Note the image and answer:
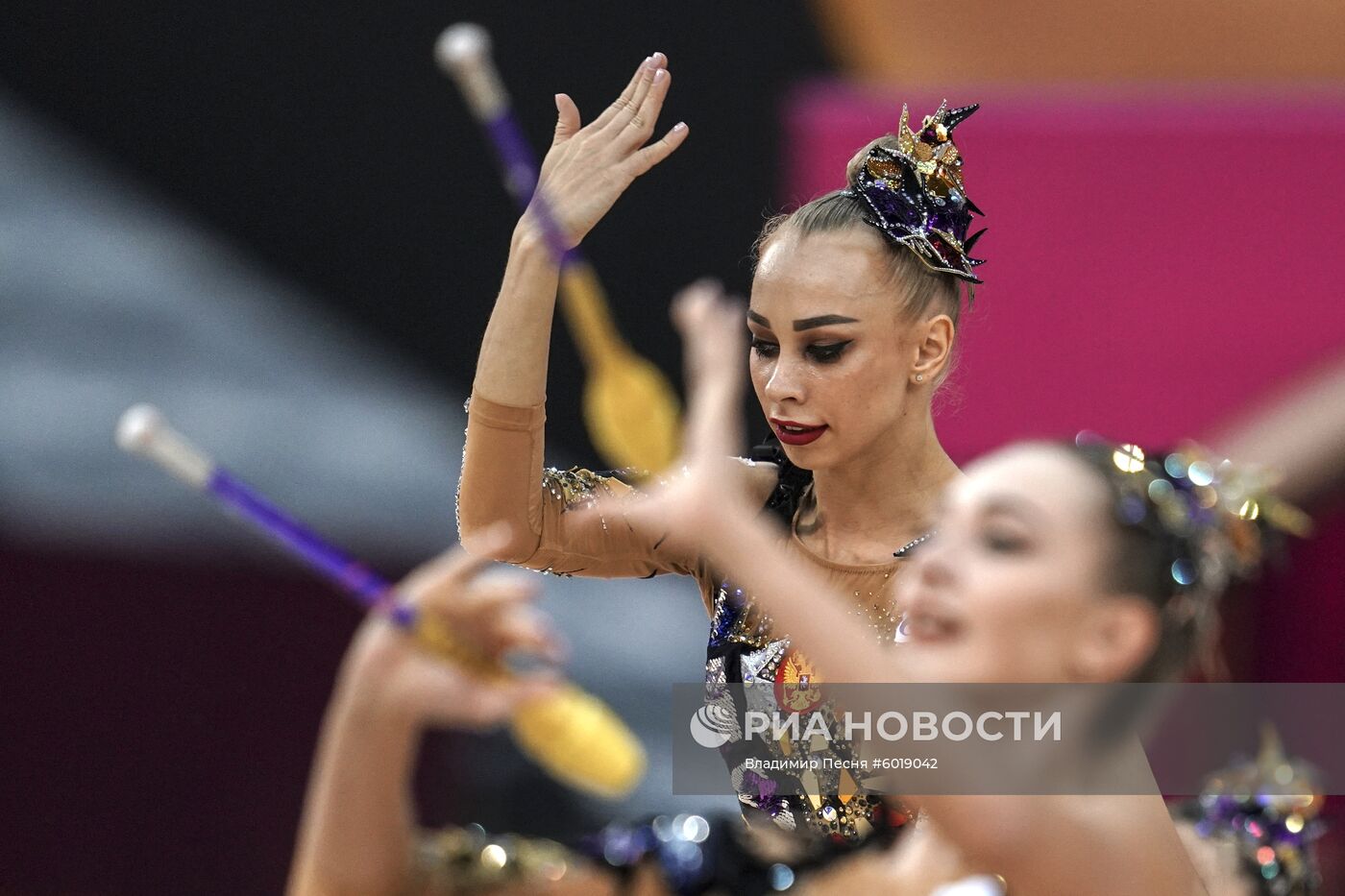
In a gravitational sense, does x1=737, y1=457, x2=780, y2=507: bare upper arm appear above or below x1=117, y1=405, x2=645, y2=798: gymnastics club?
above

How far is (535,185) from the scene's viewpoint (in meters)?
1.49

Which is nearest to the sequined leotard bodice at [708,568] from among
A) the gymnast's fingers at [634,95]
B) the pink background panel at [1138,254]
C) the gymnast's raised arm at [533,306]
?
the gymnast's raised arm at [533,306]

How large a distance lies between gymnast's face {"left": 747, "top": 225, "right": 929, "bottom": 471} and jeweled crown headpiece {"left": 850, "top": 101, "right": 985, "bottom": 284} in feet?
0.11

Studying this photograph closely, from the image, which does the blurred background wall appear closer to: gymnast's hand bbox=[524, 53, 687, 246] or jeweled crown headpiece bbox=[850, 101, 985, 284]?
jeweled crown headpiece bbox=[850, 101, 985, 284]

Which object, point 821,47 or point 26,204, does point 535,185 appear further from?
point 26,204

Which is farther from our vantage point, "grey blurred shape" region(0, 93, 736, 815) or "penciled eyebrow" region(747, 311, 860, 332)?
"grey blurred shape" region(0, 93, 736, 815)

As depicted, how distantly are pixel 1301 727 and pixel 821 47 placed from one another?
158cm

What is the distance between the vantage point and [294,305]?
11.6ft

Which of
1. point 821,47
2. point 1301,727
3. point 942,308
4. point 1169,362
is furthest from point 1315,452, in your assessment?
point 942,308

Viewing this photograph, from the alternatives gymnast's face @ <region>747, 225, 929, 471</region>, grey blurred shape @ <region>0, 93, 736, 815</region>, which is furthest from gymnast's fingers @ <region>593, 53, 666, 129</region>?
grey blurred shape @ <region>0, 93, 736, 815</region>

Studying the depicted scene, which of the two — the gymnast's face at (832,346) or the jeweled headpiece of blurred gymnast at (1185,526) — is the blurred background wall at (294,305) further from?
the jeweled headpiece of blurred gymnast at (1185,526)

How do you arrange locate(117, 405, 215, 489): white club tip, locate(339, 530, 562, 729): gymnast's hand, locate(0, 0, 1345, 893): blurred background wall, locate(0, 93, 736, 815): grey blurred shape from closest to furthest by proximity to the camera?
locate(339, 530, 562, 729): gymnast's hand, locate(117, 405, 215, 489): white club tip, locate(0, 0, 1345, 893): blurred background wall, locate(0, 93, 736, 815): grey blurred shape

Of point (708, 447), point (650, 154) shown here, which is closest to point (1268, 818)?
point (650, 154)

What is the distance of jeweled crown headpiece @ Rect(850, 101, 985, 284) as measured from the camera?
1553 millimetres
